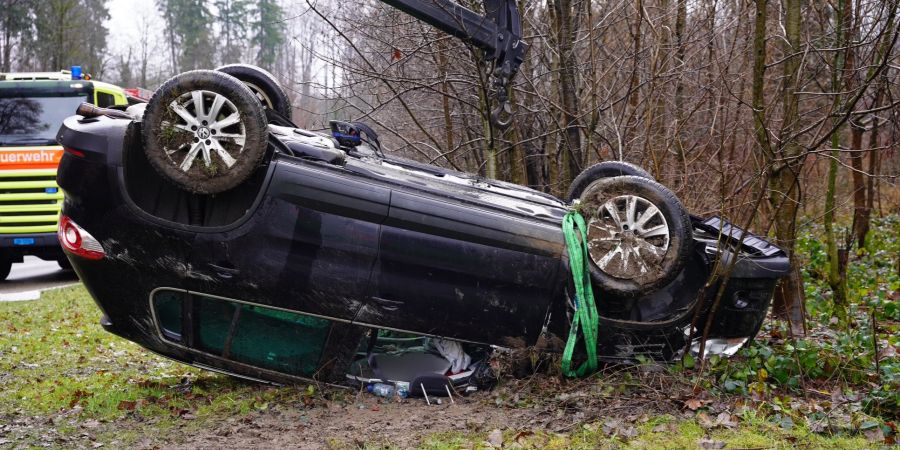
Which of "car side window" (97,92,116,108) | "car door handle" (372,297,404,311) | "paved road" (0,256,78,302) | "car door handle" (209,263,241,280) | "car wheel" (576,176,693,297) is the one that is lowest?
"paved road" (0,256,78,302)

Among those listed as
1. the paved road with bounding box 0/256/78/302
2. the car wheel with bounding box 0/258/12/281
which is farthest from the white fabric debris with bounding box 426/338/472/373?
the car wheel with bounding box 0/258/12/281

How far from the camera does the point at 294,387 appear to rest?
5.18 meters

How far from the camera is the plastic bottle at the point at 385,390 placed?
5.08 meters

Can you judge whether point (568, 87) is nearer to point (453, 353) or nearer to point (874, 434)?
point (453, 353)

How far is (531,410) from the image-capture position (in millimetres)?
4863

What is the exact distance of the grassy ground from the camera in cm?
446

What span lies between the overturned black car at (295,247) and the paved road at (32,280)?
284 inches

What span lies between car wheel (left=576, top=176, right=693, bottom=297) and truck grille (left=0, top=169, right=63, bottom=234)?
32.4 ft

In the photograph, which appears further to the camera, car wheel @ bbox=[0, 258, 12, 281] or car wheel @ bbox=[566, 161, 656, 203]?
car wheel @ bbox=[0, 258, 12, 281]

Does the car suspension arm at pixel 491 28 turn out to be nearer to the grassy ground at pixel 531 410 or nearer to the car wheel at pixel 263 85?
the car wheel at pixel 263 85

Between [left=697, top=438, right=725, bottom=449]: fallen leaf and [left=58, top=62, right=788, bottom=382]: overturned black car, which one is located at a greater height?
[left=58, top=62, right=788, bottom=382]: overturned black car

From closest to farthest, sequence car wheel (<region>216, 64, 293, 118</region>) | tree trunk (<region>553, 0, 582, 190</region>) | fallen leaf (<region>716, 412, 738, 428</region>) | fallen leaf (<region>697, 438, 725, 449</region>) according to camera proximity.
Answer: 1. fallen leaf (<region>697, 438, 725, 449</region>)
2. fallen leaf (<region>716, 412, 738, 428</region>)
3. car wheel (<region>216, 64, 293, 118</region>)
4. tree trunk (<region>553, 0, 582, 190</region>)

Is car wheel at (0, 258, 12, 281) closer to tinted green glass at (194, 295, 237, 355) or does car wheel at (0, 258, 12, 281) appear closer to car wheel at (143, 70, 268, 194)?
tinted green glass at (194, 295, 237, 355)

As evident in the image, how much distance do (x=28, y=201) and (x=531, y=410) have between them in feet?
33.2
